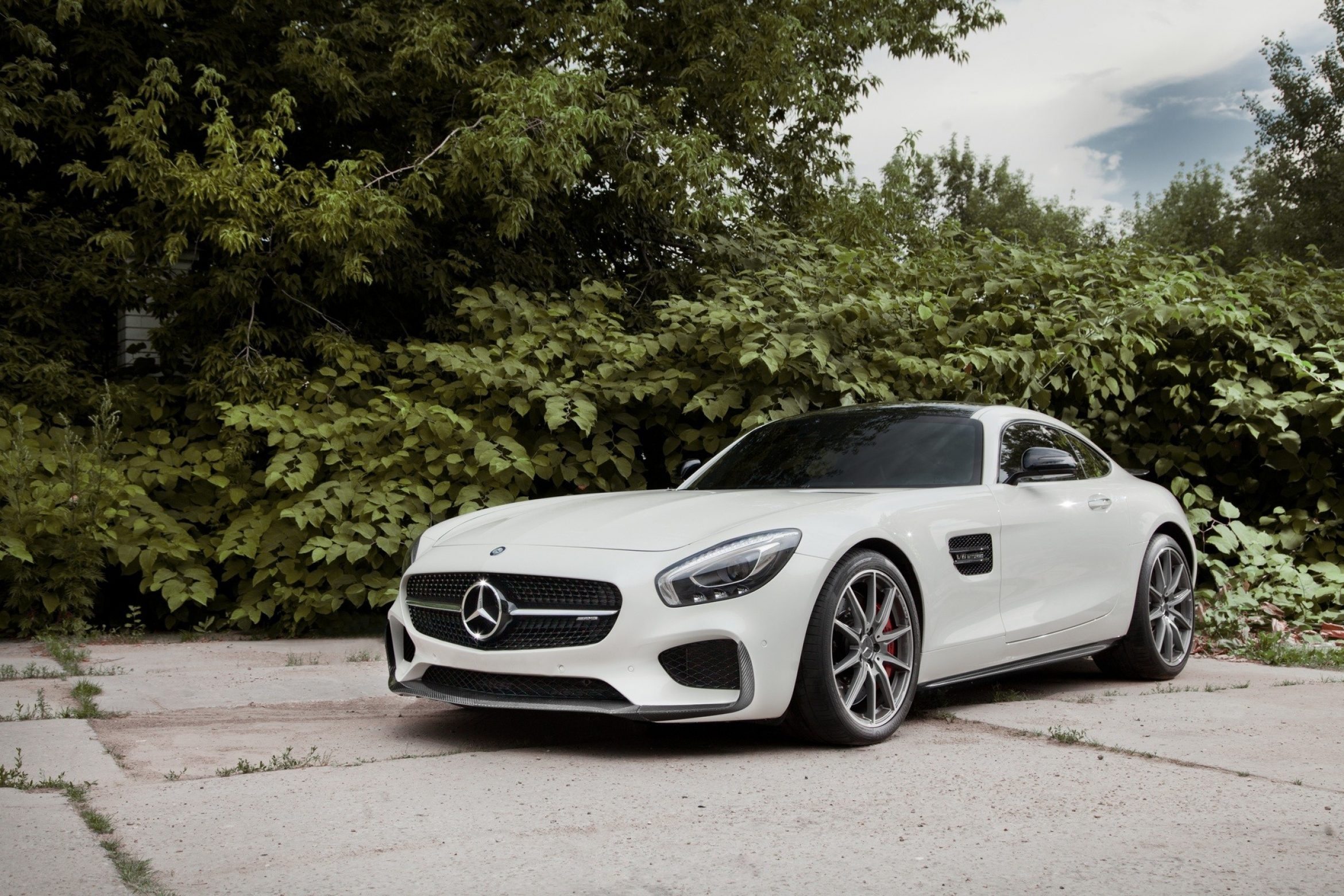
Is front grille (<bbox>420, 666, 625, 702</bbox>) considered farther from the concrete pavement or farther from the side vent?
the side vent

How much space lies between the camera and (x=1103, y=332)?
9.27 metres

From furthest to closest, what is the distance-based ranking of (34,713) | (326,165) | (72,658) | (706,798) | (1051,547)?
(326,165) < (72,658) < (1051,547) < (34,713) < (706,798)

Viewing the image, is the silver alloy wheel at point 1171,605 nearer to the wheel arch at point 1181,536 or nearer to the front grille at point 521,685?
the wheel arch at point 1181,536

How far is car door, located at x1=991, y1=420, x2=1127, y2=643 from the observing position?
5684 millimetres

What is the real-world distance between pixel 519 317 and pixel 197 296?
265 cm

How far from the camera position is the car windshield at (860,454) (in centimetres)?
580

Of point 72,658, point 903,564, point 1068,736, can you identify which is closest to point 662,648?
point 903,564

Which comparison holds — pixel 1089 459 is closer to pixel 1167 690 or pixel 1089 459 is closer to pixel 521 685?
pixel 1167 690

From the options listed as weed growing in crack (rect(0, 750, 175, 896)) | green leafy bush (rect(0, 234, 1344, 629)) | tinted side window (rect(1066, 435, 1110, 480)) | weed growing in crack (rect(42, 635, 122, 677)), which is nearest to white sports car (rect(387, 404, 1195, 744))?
tinted side window (rect(1066, 435, 1110, 480))

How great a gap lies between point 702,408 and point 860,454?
2804mm

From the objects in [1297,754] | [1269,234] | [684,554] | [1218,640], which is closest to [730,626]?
[684,554]

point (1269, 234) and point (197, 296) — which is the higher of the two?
point (1269, 234)

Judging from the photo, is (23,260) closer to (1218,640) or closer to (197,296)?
(197,296)

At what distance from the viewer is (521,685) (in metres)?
4.69
